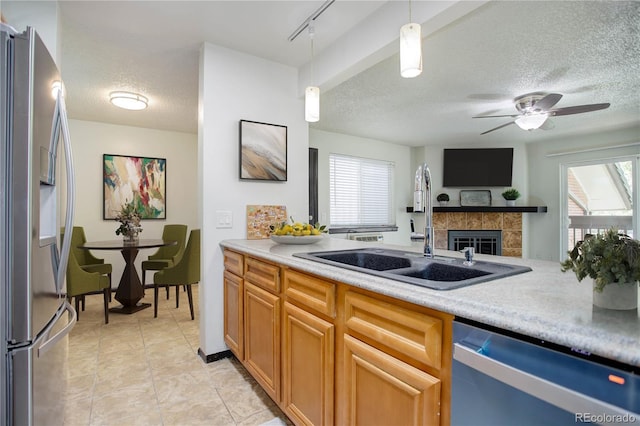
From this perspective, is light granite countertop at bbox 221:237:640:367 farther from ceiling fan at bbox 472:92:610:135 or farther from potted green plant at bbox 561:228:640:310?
ceiling fan at bbox 472:92:610:135

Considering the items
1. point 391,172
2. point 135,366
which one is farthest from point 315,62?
point 391,172

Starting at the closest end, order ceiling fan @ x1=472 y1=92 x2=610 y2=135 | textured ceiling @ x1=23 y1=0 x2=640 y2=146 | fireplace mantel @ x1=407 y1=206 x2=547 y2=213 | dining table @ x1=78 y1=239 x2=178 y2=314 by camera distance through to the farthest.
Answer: textured ceiling @ x1=23 y1=0 x2=640 y2=146, ceiling fan @ x1=472 y1=92 x2=610 y2=135, dining table @ x1=78 y1=239 x2=178 y2=314, fireplace mantel @ x1=407 y1=206 x2=547 y2=213

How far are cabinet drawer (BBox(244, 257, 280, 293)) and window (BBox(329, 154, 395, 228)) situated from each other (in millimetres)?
3255

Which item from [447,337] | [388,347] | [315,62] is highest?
[315,62]

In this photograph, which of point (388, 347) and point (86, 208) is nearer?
point (388, 347)

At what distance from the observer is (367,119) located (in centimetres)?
453

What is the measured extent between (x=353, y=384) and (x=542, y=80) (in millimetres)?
3492

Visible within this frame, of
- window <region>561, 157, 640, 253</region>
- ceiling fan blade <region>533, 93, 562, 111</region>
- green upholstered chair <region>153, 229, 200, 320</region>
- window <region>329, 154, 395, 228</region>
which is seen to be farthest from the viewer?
window <region>329, 154, 395, 228</region>

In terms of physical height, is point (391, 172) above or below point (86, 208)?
above

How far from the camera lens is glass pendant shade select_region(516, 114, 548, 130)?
3.48 meters

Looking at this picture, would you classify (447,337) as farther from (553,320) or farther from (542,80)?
(542,80)

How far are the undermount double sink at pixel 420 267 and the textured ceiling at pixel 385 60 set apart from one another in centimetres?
158

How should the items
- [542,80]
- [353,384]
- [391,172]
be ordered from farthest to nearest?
[391,172] → [542,80] → [353,384]

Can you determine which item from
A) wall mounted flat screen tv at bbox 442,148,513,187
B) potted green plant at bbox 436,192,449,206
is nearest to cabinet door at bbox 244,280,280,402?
potted green plant at bbox 436,192,449,206
